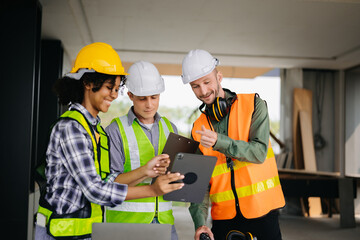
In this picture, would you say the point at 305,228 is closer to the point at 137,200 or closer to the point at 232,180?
the point at 232,180

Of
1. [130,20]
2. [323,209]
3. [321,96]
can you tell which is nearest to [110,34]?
[130,20]

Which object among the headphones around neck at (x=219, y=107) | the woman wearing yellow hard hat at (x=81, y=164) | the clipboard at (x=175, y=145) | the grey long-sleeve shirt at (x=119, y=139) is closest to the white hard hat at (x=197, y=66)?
the headphones around neck at (x=219, y=107)

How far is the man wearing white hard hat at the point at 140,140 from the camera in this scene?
2.19 metres

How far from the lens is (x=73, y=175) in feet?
4.89

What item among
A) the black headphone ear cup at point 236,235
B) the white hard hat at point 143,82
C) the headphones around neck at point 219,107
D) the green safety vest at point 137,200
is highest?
the white hard hat at point 143,82

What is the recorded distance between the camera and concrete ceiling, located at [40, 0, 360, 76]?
5191 millimetres

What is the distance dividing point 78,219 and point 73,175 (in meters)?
0.20

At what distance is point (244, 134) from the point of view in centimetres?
213

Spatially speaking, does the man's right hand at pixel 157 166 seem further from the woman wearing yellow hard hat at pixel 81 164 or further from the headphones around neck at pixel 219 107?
the headphones around neck at pixel 219 107

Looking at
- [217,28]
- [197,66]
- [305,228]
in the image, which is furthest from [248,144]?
[305,228]

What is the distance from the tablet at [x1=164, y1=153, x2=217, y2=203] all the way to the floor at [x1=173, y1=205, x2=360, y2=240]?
162 inches

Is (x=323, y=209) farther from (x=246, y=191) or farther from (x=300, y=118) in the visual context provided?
(x=246, y=191)

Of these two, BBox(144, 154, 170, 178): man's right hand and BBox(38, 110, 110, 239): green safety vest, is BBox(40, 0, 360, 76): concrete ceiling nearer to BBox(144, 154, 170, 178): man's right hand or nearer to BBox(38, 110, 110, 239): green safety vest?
BBox(144, 154, 170, 178): man's right hand

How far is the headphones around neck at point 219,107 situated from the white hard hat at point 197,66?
0.60ft
